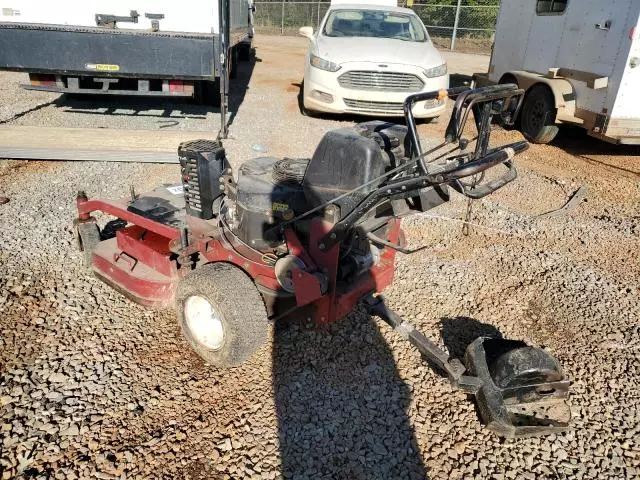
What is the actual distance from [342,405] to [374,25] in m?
7.99

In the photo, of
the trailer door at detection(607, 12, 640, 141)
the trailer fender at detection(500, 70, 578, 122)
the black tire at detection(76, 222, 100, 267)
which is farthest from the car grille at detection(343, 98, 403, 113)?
the black tire at detection(76, 222, 100, 267)

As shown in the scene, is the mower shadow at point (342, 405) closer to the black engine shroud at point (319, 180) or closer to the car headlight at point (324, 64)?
the black engine shroud at point (319, 180)

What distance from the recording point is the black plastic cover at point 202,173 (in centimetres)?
317

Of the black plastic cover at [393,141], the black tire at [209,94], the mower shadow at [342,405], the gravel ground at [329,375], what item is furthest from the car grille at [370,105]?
the black plastic cover at [393,141]

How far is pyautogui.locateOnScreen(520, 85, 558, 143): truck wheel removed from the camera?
795 centimetres

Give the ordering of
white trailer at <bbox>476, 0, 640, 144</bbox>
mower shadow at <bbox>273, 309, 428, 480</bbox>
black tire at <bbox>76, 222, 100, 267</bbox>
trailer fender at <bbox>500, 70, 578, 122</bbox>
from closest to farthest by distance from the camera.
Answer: mower shadow at <bbox>273, 309, 428, 480</bbox>
black tire at <bbox>76, 222, 100, 267</bbox>
white trailer at <bbox>476, 0, 640, 144</bbox>
trailer fender at <bbox>500, 70, 578, 122</bbox>

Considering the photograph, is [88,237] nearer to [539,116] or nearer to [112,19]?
[112,19]

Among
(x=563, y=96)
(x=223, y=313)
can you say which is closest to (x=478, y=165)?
(x=223, y=313)

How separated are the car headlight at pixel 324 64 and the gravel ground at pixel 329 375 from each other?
400 cm

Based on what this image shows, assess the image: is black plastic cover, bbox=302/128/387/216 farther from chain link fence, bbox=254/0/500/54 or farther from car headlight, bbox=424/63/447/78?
chain link fence, bbox=254/0/500/54

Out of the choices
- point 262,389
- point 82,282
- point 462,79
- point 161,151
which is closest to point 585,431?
point 262,389

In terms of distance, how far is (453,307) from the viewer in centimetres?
373

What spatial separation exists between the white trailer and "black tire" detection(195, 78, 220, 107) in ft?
17.7

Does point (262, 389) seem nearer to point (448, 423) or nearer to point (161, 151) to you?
point (448, 423)
